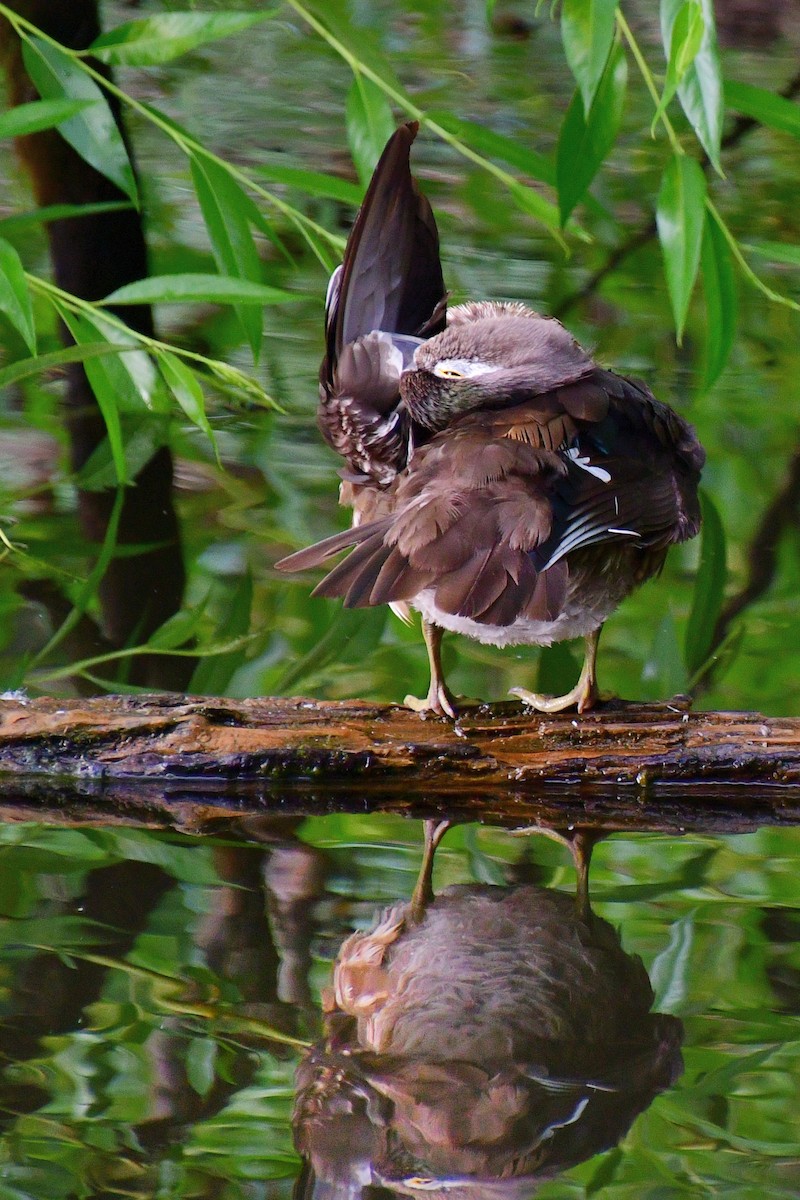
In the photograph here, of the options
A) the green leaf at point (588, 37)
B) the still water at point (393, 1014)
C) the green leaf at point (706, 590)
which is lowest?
the green leaf at point (706, 590)

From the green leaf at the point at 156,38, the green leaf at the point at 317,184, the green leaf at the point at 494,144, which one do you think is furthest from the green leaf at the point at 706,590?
the green leaf at the point at 156,38

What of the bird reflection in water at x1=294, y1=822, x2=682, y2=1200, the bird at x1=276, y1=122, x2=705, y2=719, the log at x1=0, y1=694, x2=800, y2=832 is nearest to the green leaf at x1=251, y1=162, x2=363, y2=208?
the bird at x1=276, y1=122, x2=705, y2=719

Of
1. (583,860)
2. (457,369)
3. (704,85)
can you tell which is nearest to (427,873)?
(583,860)

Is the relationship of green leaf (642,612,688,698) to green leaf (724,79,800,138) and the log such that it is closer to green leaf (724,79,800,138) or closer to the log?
the log

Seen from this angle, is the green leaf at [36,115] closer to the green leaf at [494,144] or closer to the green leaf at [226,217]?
the green leaf at [226,217]

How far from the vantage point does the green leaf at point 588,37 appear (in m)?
1.35

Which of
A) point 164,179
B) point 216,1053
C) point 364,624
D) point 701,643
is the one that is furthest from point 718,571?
point 164,179

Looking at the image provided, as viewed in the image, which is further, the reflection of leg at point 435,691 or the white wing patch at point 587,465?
the reflection of leg at point 435,691

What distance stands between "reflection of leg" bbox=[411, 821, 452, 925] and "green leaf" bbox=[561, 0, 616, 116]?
70cm

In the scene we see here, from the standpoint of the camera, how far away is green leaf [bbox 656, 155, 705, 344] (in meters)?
1.62

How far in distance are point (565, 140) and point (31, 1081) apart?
1097mm

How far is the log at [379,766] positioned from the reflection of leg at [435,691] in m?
0.08

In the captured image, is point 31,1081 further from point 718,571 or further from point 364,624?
point 718,571

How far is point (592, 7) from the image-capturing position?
1.36m
